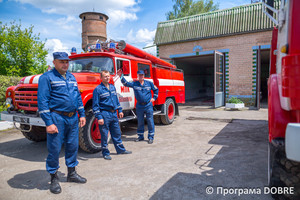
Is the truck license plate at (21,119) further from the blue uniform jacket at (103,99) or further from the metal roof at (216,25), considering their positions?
the metal roof at (216,25)

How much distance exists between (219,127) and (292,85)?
5.95 m

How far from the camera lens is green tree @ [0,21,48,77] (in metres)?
13.0

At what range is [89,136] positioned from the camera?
4.83m

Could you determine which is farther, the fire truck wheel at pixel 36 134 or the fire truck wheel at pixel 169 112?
the fire truck wheel at pixel 169 112

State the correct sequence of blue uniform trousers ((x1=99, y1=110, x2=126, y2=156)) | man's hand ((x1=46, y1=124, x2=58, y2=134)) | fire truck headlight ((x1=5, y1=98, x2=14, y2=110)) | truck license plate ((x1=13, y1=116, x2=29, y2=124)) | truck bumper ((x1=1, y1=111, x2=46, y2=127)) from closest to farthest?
man's hand ((x1=46, y1=124, x2=58, y2=134)), truck bumper ((x1=1, y1=111, x2=46, y2=127)), truck license plate ((x1=13, y1=116, x2=29, y2=124)), blue uniform trousers ((x1=99, y1=110, x2=126, y2=156)), fire truck headlight ((x1=5, y1=98, x2=14, y2=110))

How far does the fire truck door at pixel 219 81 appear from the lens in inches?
526

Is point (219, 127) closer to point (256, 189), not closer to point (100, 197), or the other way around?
point (256, 189)

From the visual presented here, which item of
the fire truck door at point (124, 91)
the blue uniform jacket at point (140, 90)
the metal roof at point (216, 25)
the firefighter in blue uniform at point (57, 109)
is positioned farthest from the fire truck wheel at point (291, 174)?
the metal roof at point (216, 25)

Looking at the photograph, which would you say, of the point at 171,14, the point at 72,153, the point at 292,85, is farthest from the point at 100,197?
the point at 171,14

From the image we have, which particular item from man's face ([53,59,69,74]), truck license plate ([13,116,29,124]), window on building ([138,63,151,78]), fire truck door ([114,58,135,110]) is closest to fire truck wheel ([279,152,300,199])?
man's face ([53,59,69,74])

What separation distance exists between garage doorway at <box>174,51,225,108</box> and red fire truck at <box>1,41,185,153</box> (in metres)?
6.34

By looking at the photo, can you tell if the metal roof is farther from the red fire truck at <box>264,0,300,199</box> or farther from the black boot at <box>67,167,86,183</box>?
the black boot at <box>67,167,86,183</box>

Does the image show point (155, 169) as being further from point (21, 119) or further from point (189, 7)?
point (189, 7)

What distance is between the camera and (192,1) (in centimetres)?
3678
